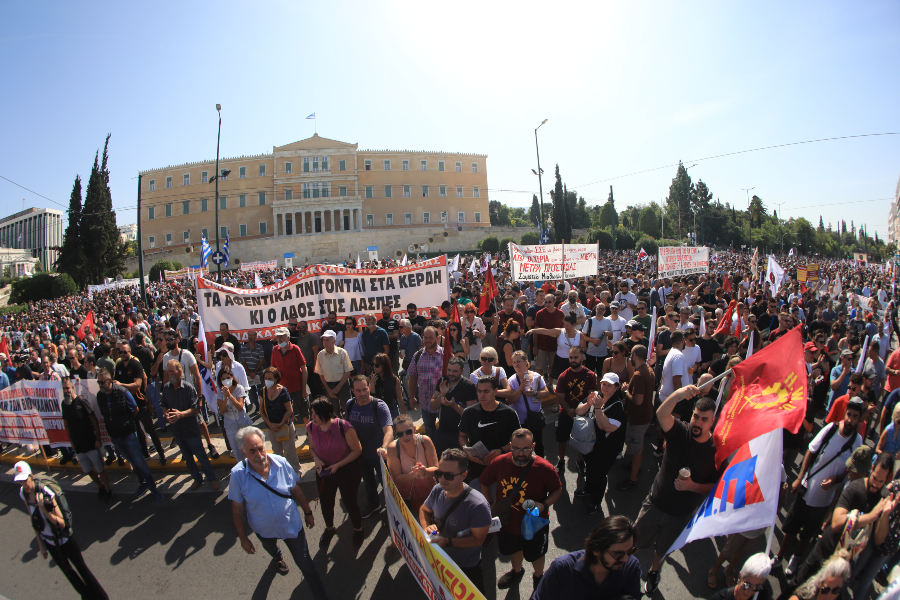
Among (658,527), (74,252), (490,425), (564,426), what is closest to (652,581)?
(658,527)

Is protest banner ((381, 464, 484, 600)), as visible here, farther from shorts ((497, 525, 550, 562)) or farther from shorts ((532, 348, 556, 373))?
shorts ((532, 348, 556, 373))

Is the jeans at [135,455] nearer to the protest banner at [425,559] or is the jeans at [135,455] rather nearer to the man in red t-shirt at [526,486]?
the protest banner at [425,559]

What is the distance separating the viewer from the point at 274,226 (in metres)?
71.5

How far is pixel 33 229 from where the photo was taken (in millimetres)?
114125

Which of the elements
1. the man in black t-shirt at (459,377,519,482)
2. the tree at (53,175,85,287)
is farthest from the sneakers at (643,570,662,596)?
the tree at (53,175,85,287)

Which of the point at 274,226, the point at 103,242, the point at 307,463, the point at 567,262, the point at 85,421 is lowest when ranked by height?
the point at 307,463

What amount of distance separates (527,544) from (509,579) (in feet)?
1.76

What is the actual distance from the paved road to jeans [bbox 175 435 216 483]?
21cm

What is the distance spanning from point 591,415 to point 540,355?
347cm

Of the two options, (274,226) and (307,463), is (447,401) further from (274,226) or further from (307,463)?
(274,226)

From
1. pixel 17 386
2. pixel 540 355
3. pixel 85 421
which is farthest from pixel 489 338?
pixel 17 386

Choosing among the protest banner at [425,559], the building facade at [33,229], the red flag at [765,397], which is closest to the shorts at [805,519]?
the red flag at [765,397]

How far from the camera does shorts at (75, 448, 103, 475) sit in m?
5.91

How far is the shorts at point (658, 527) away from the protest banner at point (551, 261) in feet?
28.5
